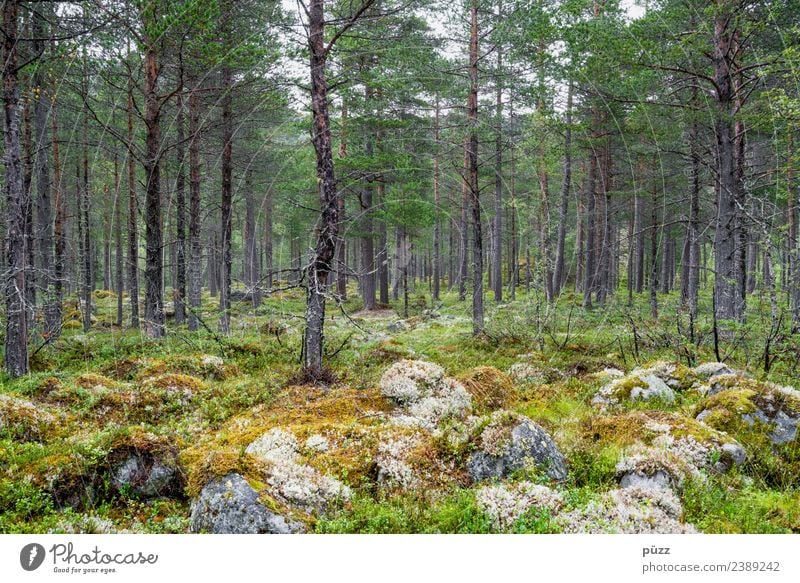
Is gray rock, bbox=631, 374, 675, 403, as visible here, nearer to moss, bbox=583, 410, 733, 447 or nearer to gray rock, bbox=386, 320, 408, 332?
moss, bbox=583, 410, 733, 447

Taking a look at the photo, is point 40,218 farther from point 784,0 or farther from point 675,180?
point 675,180

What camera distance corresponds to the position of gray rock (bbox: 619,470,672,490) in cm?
414

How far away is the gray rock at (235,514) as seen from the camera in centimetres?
338

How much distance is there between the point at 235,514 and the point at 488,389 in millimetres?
4523

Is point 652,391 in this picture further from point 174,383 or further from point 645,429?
point 174,383

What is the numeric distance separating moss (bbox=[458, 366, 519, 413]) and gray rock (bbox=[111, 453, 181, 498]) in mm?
3971

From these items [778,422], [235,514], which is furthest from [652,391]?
[235,514]

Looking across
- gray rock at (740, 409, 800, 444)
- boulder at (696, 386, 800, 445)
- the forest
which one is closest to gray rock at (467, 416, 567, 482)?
the forest

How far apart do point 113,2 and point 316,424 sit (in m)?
10.5

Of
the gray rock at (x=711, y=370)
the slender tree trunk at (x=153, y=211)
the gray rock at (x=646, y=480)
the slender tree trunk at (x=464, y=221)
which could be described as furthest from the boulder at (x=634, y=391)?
the slender tree trunk at (x=153, y=211)

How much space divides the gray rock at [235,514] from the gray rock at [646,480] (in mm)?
3048

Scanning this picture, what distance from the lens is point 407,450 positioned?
471 cm

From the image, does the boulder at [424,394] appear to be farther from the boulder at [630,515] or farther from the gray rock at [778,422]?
the gray rock at [778,422]

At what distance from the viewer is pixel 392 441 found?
489 centimetres
